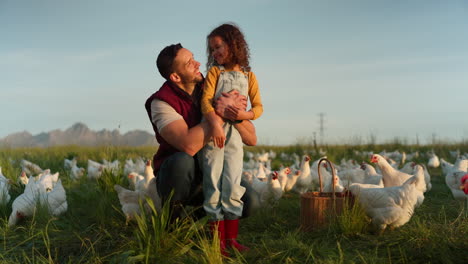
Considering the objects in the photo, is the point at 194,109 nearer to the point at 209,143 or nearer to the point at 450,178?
the point at 209,143

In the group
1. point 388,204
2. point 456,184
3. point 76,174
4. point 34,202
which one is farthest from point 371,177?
point 76,174

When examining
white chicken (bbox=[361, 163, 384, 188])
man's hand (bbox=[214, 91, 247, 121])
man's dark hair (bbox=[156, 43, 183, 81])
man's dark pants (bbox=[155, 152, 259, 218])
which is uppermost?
man's dark hair (bbox=[156, 43, 183, 81])

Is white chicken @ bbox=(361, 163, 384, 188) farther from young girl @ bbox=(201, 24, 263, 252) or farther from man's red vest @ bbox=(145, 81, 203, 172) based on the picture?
man's red vest @ bbox=(145, 81, 203, 172)

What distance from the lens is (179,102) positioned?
144 inches

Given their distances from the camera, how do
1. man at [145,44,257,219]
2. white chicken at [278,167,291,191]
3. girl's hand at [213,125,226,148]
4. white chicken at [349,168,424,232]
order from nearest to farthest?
1. girl's hand at [213,125,226,148]
2. man at [145,44,257,219]
3. white chicken at [349,168,424,232]
4. white chicken at [278,167,291,191]

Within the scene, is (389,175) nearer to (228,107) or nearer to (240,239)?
(240,239)

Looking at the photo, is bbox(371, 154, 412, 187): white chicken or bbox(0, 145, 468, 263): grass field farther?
bbox(371, 154, 412, 187): white chicken

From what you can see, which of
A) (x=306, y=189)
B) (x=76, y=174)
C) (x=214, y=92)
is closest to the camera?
(x=214, y=92)

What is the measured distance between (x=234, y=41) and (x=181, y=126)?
2.96 feet

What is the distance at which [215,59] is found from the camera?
3730 mm

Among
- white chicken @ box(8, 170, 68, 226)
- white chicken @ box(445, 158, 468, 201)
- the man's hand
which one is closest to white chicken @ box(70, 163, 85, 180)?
white chicken @ box(8, 170, 68, 226)

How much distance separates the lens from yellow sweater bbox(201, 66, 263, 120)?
136 inches

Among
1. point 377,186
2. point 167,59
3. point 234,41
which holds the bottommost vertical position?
point 377,186

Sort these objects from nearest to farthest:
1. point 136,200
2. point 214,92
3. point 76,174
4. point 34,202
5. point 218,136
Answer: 1. point 218,136
2. point 214,92
3. point 136,200
4. point 34,202
5. point 76,174
